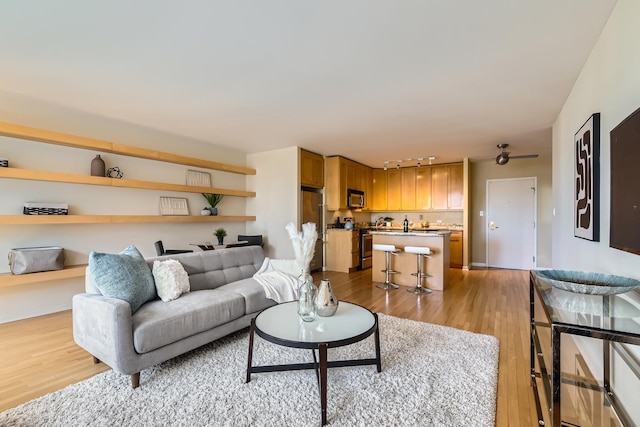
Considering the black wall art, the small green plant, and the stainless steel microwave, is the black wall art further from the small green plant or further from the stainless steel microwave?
the small green plant

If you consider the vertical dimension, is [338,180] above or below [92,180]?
above

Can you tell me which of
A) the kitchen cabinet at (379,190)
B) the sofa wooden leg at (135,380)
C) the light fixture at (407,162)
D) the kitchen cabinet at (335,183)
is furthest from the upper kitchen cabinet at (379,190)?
the sofa wooden leg at (135,380)

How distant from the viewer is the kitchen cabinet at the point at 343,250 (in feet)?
20.0

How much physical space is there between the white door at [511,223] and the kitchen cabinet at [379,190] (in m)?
2.41

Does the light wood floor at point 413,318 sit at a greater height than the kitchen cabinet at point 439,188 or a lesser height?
lesser

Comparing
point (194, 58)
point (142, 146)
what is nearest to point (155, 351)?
point (194, 58)

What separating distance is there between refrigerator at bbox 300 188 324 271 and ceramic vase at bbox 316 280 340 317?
351cm

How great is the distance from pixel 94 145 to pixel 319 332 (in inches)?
148

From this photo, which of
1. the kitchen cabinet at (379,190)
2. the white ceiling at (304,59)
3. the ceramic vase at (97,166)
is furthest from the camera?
the kitchen cabinet at (379,190)

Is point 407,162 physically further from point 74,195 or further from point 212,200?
point 74,195

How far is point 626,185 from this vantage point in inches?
59.3

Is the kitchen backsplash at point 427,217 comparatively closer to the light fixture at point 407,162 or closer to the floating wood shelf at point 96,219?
the light fixture at point 407,162

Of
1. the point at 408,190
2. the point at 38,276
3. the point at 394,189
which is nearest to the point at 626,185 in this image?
the point at 38,276

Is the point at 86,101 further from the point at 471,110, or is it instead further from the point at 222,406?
the point at 471,110
